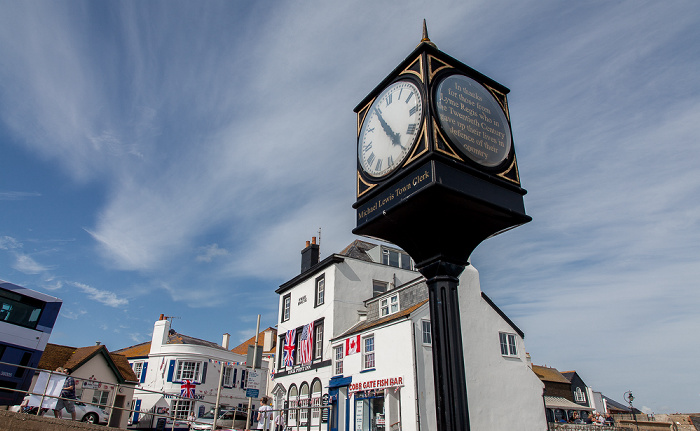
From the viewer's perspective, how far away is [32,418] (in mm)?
9055

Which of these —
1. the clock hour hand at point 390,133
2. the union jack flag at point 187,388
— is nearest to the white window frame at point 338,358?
the union jack flag at point 187,388

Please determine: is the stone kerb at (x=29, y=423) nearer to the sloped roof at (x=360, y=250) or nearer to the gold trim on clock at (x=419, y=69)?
the gold trim on clock at (x=419, y=69)

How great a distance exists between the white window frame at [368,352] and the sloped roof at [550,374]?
28004 mm

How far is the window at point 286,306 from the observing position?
98.7 ft

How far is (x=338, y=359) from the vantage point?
74.1 feet

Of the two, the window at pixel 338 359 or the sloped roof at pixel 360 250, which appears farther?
the sloped roof at pixel 360 250

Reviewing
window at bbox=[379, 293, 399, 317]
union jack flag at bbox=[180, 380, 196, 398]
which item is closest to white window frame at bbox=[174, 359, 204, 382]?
union jack flag at bbox=[180, 380, 196, 398]

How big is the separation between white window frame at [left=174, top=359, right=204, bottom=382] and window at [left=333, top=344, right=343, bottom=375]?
1675 cm

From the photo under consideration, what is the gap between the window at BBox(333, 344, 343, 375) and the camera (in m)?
22.3

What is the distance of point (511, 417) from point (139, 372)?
31001mm

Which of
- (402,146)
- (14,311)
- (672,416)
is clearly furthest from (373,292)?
(402,146)

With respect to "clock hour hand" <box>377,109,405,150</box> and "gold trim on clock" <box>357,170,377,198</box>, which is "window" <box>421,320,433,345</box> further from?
"clock hour hand" <box>377,109,405,150</box>

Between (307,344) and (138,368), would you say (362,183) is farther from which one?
(138,368)

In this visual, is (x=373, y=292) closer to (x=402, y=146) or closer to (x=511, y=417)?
(x=511, y=417)
